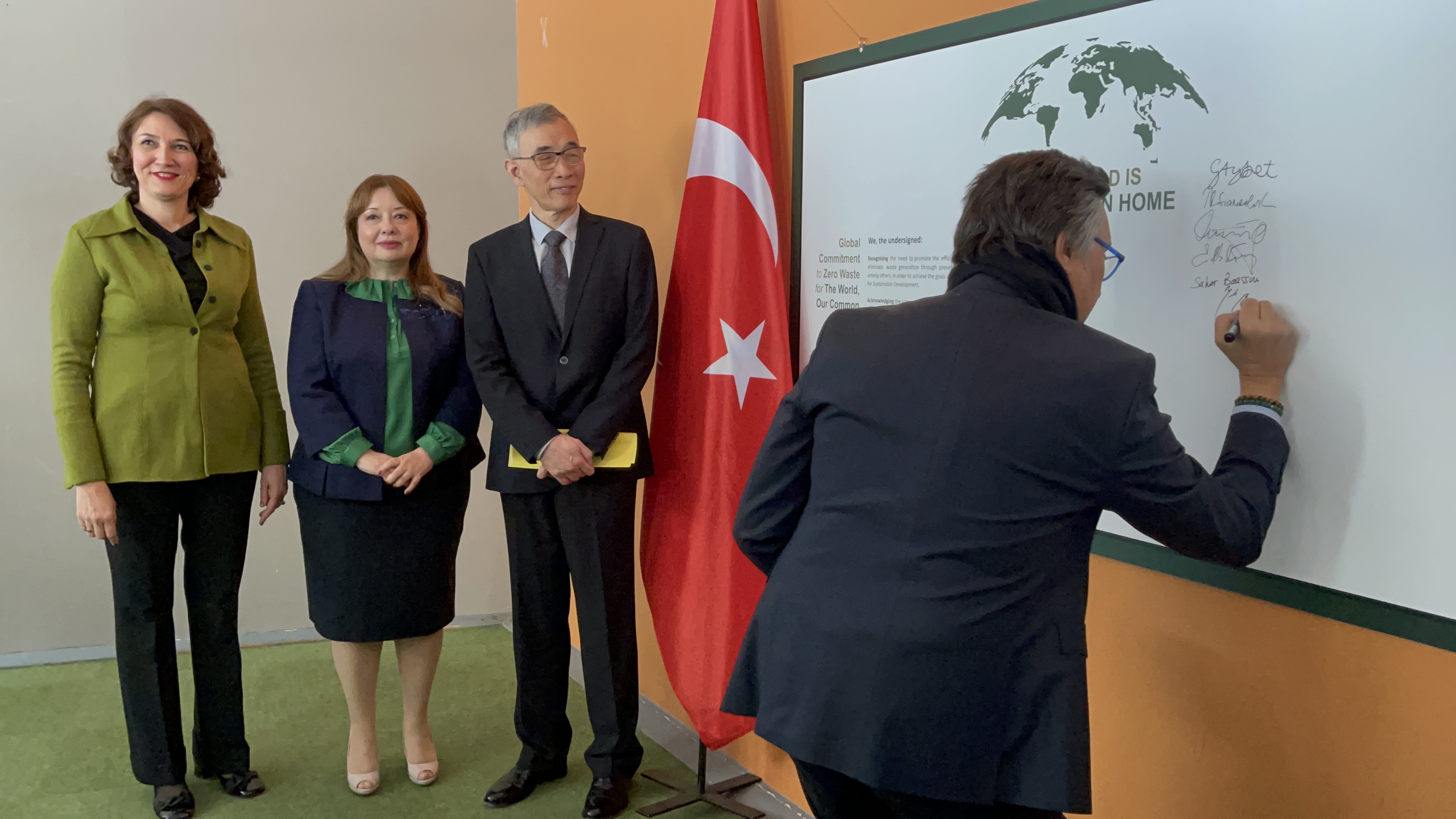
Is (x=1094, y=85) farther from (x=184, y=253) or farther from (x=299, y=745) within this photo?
(x=299, y=745)

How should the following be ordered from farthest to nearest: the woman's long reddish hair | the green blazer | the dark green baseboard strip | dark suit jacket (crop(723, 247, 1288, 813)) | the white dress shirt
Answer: the woman's long reddish hair
the white dress shirt
the green blazer
the dark green baseboard strip
dark suit jacket (crop(723, 247, 1288, 813))

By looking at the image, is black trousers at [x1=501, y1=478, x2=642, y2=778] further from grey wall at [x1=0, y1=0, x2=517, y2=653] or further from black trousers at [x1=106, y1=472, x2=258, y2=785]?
grey wall at [x1=0, y1=0, x2=517, y2=653]

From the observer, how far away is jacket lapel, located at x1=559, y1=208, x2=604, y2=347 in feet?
8.50

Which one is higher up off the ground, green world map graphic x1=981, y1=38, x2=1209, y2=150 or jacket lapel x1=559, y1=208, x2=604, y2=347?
green world map graphic x1=981, y1=38, x2=1209, y2=150

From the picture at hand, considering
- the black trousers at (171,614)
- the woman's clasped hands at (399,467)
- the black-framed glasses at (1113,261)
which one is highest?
the black-framed glasses at (1113,261)

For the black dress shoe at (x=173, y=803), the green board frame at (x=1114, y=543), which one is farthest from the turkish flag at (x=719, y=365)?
the black dress shoe at (x=173, y=803)

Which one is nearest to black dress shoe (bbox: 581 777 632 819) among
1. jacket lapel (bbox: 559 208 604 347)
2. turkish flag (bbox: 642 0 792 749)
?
turkish flag (bbox: 642 0 792 749)

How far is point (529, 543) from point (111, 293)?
120 centimetres

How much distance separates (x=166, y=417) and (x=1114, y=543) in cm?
223

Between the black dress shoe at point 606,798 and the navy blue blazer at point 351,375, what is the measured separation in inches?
36.2

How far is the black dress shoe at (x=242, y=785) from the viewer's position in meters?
2.84

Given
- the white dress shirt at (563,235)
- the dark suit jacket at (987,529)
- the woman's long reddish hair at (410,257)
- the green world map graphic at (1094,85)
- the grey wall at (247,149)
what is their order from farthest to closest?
the grey wall at (247,149) < the woman's long reddish hair at (410,257) < the white dress shirt at (563,235) < the green world map graphic at (1094,85) < the dark suit jacket at (987,529)

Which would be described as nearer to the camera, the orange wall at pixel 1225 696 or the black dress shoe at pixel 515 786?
the orange wall at pixel 1225 696

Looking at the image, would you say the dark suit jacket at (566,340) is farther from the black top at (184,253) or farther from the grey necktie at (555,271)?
the black top at (184,253)
